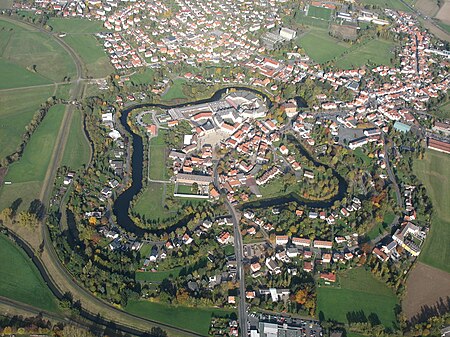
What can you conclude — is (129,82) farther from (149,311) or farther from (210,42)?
(149,311)

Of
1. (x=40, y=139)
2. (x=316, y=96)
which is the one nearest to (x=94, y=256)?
(x=40, y=139)

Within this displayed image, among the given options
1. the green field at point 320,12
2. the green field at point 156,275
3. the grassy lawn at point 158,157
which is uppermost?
the green field at point 320,12

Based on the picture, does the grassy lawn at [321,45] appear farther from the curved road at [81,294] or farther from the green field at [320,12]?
the curved road at [81,294]

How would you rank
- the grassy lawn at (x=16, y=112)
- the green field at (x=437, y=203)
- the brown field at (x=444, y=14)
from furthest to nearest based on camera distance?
the brown field at (x=444, y=14)
the grassy lawn at (x=16, y=112)
the green field at (x=437, y=203)

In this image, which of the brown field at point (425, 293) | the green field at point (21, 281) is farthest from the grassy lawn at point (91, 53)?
the brown field at point (425, 293)

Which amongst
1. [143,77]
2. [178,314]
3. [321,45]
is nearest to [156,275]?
[178,314]

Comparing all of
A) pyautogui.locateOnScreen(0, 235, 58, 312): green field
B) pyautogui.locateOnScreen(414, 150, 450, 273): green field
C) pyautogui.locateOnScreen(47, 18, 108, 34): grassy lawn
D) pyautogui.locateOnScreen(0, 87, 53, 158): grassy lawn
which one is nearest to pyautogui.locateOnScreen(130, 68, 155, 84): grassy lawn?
pyautogui.locateOnScreen(0, 87, 53, 158): grassy lawn
